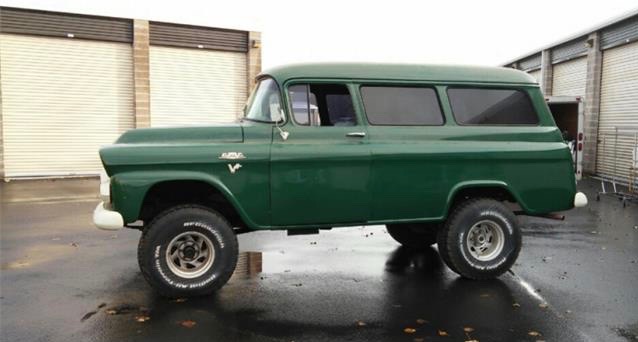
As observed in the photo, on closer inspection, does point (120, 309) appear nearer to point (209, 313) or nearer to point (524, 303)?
point (209, 313)

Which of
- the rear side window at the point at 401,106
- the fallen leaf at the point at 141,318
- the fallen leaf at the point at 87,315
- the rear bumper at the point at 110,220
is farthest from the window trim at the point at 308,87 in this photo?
the fallen leaf at the point at 87,315

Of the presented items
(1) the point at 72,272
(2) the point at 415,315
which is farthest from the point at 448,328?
(1) the point at 72,272

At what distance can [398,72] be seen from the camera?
6184 mm

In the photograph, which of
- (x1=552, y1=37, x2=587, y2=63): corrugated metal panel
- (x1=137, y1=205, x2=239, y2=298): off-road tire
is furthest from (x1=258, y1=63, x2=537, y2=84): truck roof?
(x1=552, y1=37, x2=587, y2=63): corrugated metal panel

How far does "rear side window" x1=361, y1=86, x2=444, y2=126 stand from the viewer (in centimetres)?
603

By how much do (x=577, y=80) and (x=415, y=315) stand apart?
57.0 feet

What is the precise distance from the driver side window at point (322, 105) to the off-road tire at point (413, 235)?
2.04m

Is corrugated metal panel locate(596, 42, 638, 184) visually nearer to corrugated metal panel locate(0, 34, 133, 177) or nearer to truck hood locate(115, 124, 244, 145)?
truck hood locate(115, 124, 244, 145)

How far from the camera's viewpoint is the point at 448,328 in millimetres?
4668

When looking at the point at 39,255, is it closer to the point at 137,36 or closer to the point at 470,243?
the point at 470,243

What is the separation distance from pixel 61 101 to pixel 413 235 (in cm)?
1429

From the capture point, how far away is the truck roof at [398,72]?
5926mm

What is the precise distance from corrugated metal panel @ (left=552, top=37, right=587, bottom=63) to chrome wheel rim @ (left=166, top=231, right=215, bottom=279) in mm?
17083

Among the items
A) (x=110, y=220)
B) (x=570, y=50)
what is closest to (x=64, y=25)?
(x=110, y=220)
